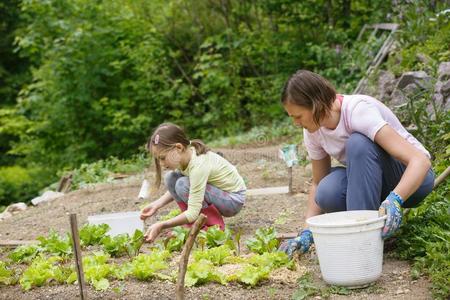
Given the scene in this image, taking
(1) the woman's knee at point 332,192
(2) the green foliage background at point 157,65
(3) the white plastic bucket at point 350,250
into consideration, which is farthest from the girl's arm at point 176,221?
(2) the green foliage background at point 157,65

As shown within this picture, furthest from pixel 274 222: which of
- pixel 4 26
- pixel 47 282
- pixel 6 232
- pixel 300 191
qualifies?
pixel 4 26

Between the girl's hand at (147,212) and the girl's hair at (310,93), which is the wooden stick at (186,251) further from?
the girl's hand at (147,212)

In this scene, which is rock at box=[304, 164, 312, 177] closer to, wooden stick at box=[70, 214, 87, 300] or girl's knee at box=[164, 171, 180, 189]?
girl's knee at box=[164, 171, 180, 189]

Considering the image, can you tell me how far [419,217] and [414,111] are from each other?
5.52 feet

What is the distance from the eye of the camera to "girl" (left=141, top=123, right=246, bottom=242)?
3848mm

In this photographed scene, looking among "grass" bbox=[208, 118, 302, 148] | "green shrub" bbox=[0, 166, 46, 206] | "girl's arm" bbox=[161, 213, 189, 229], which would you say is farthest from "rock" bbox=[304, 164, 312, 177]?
"green shrub" bbox=[0, 166, 46, 206]

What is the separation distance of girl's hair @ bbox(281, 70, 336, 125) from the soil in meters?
0.76

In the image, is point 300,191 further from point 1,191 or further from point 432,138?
point 1,191

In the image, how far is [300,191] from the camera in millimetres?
5418

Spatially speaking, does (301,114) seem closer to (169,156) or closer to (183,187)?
(169,156)

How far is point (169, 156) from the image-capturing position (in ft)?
12.7

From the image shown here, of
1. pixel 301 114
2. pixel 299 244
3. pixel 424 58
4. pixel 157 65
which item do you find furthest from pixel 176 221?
pixel 157 65

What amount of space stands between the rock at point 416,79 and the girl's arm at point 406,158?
9.08 ft

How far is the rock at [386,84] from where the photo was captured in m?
6.81
